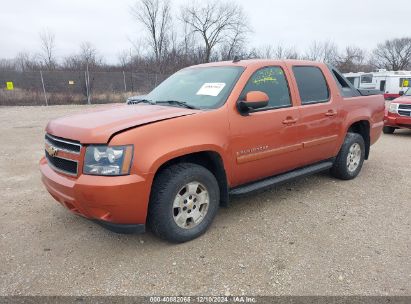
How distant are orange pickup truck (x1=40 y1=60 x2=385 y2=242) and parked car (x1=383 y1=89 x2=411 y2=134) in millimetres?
5847

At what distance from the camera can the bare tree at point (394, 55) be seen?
7019 centimetres

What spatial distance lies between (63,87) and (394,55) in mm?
71179

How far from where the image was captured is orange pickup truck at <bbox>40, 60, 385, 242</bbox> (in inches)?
111

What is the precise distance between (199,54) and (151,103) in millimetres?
41071

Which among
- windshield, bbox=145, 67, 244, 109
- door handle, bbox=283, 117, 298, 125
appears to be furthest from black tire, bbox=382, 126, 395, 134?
windshield, bbox=145, 67, 244, 109

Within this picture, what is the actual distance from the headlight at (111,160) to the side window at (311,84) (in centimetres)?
248

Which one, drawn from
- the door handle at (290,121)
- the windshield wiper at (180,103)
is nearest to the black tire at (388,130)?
the door handle at (290,121)

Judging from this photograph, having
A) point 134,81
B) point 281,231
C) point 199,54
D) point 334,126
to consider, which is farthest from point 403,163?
point 199,54

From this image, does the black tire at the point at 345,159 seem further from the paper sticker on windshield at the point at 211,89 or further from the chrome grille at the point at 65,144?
the chrome grille at the point at 65,144

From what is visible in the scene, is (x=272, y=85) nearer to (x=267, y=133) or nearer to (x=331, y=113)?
Result: (x=267, y=133)

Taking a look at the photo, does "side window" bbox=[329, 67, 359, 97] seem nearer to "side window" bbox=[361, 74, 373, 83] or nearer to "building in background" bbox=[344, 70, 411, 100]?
"building in background" bbox=[344, 70, 411, 100]

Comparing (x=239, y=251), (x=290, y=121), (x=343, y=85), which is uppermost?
(x=343, y=85)

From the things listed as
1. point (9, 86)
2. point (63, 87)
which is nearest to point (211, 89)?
point (9, 86)

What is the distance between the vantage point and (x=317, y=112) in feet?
14.4
